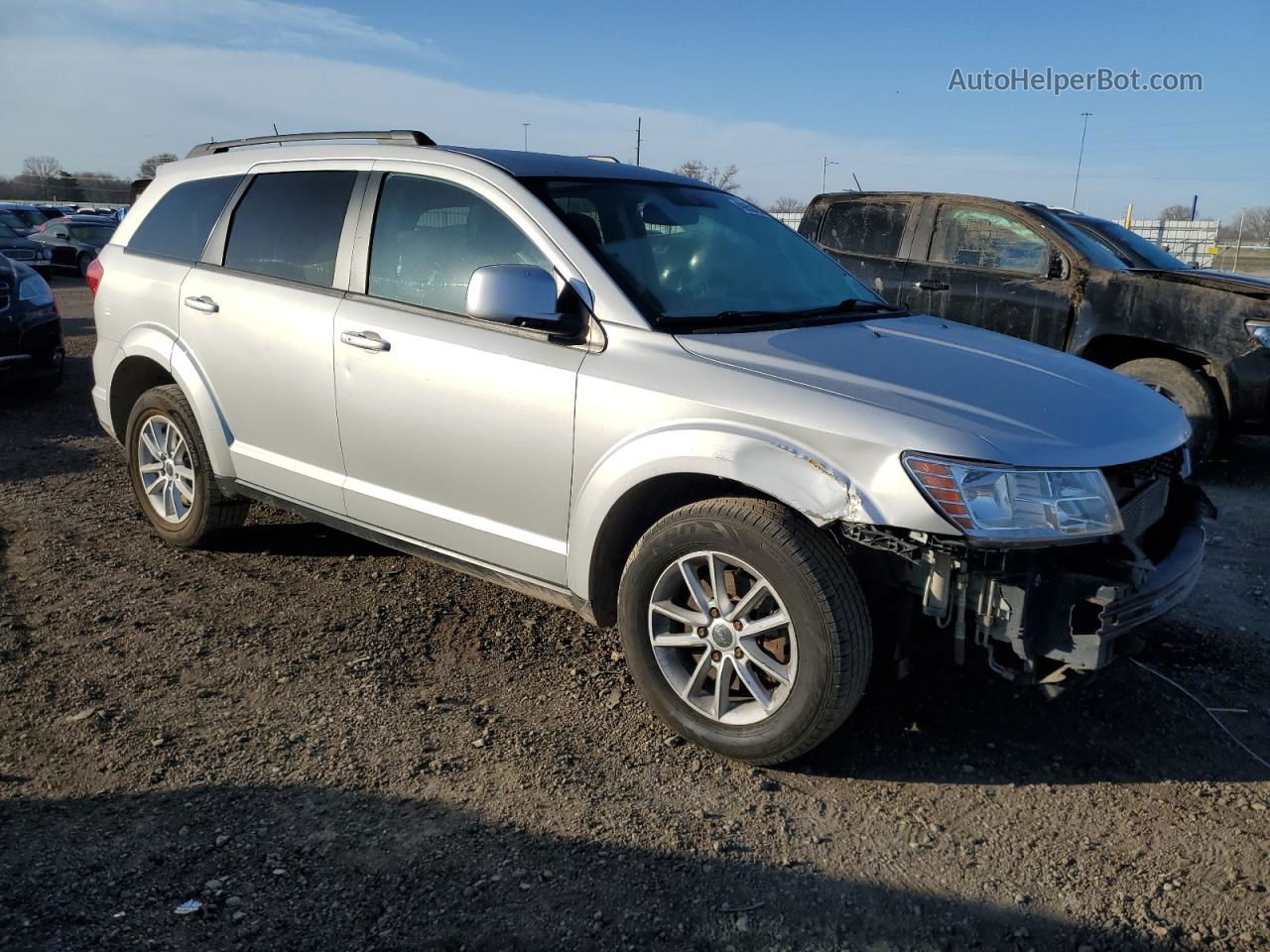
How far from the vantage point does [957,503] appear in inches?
105

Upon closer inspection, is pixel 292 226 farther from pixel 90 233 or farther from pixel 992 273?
pixel 90 233

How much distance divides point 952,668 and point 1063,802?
874 millimetres

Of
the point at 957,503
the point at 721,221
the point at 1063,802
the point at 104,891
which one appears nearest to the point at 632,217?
the point at 721,221

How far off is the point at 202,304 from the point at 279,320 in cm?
59

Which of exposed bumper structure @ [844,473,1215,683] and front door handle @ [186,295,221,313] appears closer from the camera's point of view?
exposed bumper structure @ [844,473,1215,683]

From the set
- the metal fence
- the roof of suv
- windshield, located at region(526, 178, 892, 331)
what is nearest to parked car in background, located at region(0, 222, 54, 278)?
the roof of suv

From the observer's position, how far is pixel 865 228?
28.6 ft

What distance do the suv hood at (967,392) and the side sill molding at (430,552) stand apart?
101 cm

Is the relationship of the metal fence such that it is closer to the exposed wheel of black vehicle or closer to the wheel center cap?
the exposed wheel of black vehicle

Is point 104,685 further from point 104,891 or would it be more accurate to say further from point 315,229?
point 315,229

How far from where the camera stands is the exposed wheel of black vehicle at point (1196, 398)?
22.7 ft

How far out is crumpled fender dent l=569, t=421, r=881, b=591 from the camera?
279 centimetres

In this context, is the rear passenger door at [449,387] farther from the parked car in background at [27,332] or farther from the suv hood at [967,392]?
the parked car in background at [27,332]

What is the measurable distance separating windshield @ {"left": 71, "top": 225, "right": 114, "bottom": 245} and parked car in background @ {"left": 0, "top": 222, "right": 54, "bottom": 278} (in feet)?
5.11
